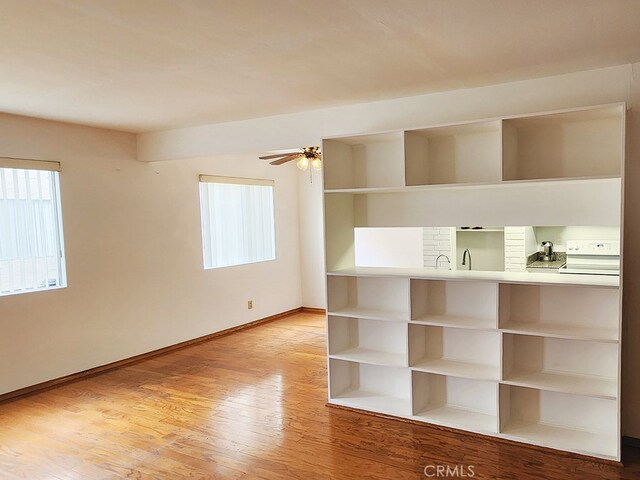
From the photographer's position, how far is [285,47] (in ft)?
8.14

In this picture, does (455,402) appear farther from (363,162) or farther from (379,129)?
(379,129)

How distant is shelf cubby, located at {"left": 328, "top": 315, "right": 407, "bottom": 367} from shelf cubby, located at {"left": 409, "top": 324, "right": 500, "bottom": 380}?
107 millimetres

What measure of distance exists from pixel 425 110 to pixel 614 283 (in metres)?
1.70

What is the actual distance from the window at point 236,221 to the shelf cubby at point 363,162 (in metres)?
2.51

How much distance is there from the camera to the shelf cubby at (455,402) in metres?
3.24

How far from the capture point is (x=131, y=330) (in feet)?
16.5

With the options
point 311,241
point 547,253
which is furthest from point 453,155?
point 311,241

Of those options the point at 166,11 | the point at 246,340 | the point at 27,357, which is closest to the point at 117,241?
the point at 27,357

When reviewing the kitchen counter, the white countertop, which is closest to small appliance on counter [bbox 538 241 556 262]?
the kitchen counter

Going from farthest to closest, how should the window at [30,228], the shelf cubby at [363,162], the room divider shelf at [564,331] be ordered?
the window at [30,228]
the shelf cubby at [363,162]
the room divider shelf at [564,331]

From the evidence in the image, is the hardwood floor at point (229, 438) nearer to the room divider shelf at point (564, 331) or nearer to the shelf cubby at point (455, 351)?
the shelf cubby at point (455, 351)

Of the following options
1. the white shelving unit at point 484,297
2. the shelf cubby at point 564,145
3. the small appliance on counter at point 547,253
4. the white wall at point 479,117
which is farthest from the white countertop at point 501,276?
the small appliance on counter at point 547,253

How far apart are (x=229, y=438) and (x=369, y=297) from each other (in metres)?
1.42

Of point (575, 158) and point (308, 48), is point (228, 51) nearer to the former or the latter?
point (308, 48)
